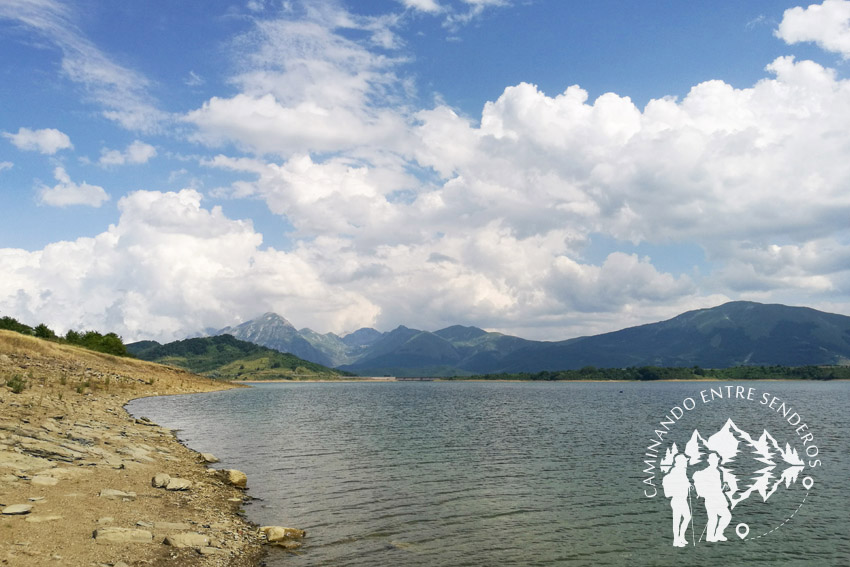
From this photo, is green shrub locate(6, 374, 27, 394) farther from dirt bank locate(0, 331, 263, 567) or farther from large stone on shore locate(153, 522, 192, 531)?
large stone on shore locate(153, 522, 192, 531)

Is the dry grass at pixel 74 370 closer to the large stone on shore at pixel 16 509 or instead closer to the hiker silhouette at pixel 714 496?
the large stone on shore at pixel 16 509

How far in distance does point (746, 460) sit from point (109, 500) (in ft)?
176

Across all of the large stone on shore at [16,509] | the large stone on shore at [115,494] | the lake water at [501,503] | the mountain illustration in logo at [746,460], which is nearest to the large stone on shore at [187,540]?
the lake water at [501,503]

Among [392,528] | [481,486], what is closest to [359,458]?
[481,486]

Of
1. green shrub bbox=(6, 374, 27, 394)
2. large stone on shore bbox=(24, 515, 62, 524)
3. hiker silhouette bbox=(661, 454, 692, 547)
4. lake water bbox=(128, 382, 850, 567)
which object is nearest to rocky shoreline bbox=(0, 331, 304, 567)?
large stone on shore bbox=(24, 515, 62, 524)

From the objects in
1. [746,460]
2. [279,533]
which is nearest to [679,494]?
[746,460]

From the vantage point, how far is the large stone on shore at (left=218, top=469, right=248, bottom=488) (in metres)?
36.5

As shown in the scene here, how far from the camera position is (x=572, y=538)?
27125 millimetres

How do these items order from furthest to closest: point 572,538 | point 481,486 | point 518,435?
point 518,435 < point 481,486 < point 572,538

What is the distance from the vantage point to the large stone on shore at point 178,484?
31866mm

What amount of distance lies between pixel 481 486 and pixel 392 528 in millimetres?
12075

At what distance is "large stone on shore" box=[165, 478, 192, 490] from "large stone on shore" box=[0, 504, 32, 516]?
988 centimetres

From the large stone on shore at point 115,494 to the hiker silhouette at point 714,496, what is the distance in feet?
108

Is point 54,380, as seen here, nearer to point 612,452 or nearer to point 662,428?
point 612,452
